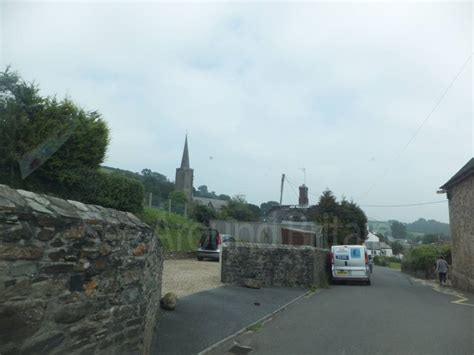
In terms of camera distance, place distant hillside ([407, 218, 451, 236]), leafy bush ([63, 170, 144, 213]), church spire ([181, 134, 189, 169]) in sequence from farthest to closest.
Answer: distant hillside ([407, 218, 451, 236])
church spire ([181, 134, 189, 169])
leafy bush ([63, 170, 144, 213])

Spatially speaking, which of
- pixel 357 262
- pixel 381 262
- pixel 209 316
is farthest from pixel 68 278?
pixel 381 262

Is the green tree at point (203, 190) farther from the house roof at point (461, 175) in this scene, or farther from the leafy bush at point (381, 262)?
the house roof at point (461, 175)

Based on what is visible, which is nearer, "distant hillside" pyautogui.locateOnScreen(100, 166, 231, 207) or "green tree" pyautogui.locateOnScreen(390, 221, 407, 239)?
"distant hillside" pyautogui.locateOnScreen(100, 166, 231, 207)

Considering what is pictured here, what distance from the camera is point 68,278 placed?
149 inches

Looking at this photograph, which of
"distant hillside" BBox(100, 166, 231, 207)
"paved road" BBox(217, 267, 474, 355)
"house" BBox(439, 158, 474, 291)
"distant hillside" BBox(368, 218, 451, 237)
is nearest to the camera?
"paved road" BBox(217, 267, 474, 355)

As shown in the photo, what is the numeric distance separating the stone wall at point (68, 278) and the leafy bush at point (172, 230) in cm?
1527

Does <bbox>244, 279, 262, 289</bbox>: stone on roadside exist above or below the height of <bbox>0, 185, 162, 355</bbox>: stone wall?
below

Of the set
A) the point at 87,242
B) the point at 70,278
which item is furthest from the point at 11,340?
the point at 87,242

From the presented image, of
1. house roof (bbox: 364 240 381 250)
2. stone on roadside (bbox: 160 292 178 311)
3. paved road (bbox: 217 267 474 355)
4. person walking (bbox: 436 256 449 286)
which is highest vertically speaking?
house roof (bbox: 364 240 381 250)

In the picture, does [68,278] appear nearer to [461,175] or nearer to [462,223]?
[461,175]

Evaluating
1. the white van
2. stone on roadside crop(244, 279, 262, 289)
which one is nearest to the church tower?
the white van

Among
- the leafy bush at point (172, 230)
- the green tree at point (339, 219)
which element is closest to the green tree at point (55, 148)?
the leafy bush at point (172, 230)

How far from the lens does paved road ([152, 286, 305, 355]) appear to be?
647 cm

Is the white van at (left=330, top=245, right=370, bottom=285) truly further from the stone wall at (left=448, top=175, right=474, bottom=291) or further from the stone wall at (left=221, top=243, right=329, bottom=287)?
the stone wall at (left=448, top=175, right=474, bottom=291)
